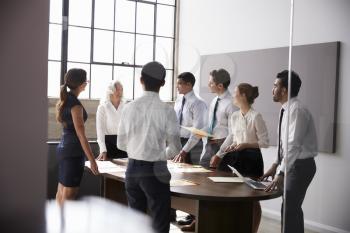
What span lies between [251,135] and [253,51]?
1.52 feet

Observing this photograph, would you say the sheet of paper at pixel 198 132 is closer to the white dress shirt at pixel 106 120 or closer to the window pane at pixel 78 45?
the white dress shirt at pixel 106 120

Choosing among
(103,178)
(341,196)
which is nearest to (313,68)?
(341,196)

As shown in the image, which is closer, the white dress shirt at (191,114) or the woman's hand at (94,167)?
the woman's hand at (94,167)

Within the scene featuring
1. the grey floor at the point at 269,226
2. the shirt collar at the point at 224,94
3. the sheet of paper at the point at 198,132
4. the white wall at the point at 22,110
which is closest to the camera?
the white wall at the point at 22,110

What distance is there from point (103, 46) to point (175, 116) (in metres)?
0.47

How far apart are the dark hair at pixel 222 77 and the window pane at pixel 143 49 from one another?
40 cm

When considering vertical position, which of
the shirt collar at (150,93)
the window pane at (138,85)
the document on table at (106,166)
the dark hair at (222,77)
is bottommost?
the document on table at (106,166)

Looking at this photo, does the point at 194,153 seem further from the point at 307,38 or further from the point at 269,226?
the point at 307,38

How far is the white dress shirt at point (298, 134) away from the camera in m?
2.18

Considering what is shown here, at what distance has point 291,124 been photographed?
7.14ft

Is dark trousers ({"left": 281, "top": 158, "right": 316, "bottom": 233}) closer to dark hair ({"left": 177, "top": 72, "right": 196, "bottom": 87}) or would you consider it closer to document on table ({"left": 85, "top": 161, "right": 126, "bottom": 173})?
dark hair ({"left": 177, "top": 72, "right": 196, "bottom": 87})

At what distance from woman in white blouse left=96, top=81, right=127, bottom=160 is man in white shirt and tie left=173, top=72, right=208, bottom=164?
0.29m

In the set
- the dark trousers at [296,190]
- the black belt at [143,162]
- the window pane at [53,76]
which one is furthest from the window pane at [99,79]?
the dark trousers at [296,190]

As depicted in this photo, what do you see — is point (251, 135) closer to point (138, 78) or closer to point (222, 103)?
point (222, 103)
